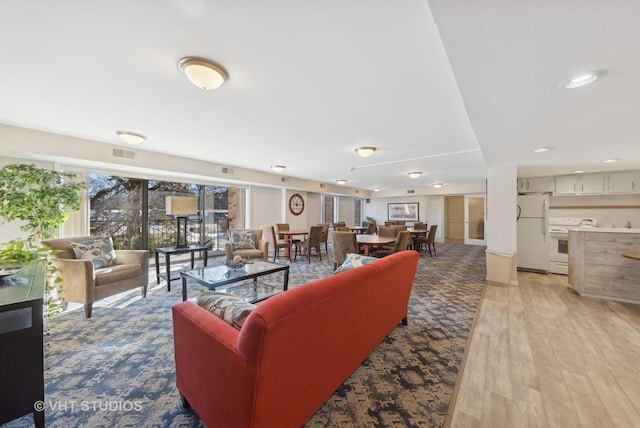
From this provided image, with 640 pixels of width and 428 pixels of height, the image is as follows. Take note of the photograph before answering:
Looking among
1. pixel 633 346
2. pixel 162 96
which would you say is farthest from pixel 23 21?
pixel 633 346

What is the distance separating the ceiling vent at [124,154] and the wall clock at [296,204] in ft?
14.4

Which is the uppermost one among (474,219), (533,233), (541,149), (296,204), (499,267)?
(541,149)

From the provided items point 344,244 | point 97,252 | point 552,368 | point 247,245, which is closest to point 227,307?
point 552,368

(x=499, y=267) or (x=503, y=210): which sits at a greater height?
(x=503, y=210)

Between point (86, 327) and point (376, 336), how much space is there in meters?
2.91

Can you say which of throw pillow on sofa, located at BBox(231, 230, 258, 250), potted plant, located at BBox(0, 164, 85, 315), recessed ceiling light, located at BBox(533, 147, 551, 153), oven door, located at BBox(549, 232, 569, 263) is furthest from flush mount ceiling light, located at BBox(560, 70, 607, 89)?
throw pillow on sofa, located at BBox(231, 230, 258, 250)

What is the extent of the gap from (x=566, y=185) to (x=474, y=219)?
13.8 ft

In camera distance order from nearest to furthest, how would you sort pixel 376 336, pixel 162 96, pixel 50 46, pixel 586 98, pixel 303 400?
pixel 303 400, pixel 50 46, pixel 586 98, pixel 376 336, pixel 162 96

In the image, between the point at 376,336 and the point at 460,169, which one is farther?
the point at 460,169

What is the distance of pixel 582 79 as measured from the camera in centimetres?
158

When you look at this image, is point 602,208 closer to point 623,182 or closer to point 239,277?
point 623,182

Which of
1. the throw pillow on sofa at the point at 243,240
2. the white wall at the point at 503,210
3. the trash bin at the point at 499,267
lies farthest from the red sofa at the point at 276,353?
the white wall at the point at 503,210

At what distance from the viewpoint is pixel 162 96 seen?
7.33ft

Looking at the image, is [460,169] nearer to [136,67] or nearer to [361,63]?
[361,63]
